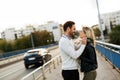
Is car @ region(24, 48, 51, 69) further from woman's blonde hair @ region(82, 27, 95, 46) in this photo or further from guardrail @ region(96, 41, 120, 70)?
woman's blonde hair @ region(82, 27, 95, 46)

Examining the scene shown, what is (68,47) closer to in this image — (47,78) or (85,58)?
(85,58)

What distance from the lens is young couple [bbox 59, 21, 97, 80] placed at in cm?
505

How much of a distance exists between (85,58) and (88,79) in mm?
358

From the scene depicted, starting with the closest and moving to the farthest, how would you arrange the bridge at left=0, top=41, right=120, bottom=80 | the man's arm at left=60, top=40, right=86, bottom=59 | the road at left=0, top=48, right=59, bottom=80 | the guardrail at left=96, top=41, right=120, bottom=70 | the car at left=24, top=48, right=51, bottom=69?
the man's arm at left=60, top=40, right=86, bottom=59
the bridge at left=0, top=41, right=120, bottom=80
the guardrail at left=96, top=41, right=120, bottom=70
the road at left=0, top=48, right=59, bottom=80
the car at left=24, top=48, right=51, bottom=69

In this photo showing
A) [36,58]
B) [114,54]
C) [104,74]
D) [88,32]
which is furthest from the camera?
[36,58]

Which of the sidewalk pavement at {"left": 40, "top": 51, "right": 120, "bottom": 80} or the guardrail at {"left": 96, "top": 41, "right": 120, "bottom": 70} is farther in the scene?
the sidewalk pavement at {"left": 40, "top": 51, "right": 120, "bottom": 80}

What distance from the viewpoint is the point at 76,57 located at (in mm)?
4945

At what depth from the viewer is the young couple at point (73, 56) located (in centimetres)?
505

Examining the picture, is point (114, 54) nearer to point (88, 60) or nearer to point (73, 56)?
point (88, 60)

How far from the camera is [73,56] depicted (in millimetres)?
4969

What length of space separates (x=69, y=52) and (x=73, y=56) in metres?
0.10

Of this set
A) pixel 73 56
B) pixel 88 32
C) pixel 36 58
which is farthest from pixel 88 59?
pixel 36 58

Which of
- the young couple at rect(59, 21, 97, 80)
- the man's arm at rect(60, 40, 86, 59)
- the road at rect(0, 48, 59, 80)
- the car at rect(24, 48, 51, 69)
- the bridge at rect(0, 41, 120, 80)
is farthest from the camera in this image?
the car at rect(24, 48, 51, 69)

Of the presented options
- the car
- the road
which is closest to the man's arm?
the road
